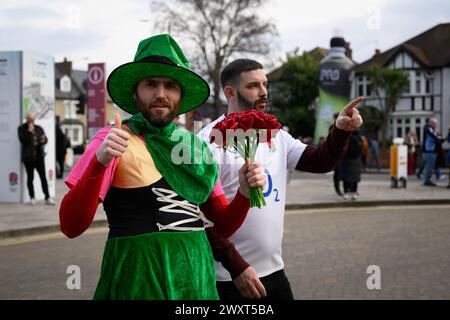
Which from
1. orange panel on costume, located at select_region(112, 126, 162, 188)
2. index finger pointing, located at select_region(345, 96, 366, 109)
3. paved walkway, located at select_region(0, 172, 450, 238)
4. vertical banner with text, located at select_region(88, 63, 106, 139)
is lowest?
paved walkway, located at select_region(0, 172, 450, 238)

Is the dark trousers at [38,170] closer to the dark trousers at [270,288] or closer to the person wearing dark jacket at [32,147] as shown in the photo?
the person wearing dark jacket at [32,147]

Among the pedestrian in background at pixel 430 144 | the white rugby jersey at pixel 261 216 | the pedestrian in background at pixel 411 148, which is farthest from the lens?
the pedestrian in background at pixel 411 148

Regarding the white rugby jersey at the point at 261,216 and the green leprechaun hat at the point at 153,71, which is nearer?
the green leprechaun hat at the point at 153,71

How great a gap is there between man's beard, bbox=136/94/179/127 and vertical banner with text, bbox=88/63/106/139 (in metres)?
15.0

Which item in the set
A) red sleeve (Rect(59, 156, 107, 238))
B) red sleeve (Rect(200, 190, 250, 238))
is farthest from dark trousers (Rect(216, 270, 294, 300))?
red sleeve (Rect(59, 156, 107, 238))

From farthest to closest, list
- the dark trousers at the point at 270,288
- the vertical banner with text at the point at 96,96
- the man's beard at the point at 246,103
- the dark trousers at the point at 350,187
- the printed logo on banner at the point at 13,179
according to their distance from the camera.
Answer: the vertical banner with text at the point at 96,96 < the dark trousers at the point at 350,187 < the printed logo on banner at the point at 13,179 < the man's beard at the point at 246,103 < the dark trousers at the point at 270,288

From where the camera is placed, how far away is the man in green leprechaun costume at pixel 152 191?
7.54ft

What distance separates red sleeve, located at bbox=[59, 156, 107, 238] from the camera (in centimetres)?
217

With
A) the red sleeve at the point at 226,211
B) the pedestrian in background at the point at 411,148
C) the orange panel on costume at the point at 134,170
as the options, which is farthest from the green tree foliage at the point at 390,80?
the orange panel on costume at the point at 134,170

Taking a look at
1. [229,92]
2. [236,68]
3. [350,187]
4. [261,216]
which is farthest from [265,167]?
[350,187]

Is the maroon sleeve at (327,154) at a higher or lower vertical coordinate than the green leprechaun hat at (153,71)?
lower

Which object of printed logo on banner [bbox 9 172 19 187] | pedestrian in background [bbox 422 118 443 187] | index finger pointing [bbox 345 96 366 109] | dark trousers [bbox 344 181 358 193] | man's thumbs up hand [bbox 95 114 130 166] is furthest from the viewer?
pedestrian in background [bbox 422 118 443 187]

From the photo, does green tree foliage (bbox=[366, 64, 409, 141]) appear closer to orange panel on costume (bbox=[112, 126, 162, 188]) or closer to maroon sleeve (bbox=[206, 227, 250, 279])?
maroon sleeve (bbox=[206, 227, 250, 279])
